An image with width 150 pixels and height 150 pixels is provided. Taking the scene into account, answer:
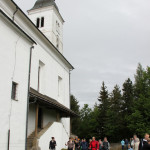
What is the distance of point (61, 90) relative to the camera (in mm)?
27906

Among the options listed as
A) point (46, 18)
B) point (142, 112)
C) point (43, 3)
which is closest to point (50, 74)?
point (46, 18)

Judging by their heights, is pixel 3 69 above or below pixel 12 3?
below

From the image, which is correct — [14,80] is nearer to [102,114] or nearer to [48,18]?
[48,18]

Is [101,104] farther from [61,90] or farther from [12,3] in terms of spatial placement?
[12,3]

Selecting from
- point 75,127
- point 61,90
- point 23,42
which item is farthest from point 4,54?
point 75,127

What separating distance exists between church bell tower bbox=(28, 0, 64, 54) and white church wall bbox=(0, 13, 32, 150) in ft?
51.4

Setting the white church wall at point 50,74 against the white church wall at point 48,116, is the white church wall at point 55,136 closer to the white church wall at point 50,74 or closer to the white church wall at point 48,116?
the white church wall at point 48,116

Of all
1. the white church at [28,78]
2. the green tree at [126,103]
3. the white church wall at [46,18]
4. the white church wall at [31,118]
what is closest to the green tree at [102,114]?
the green tree at [126,103]

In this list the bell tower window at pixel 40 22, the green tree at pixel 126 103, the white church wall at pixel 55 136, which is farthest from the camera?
Answer: the green tree at pixel 126 103

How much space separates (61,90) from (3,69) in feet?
56.9

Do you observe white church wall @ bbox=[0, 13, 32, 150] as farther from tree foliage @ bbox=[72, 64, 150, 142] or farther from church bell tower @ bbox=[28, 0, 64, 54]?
tree foliage @ bbox=[72, 64, 150, 142]

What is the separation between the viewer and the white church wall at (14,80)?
1062 cm

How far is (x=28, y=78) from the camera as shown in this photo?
1340 centimetres

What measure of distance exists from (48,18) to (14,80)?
19.1m
